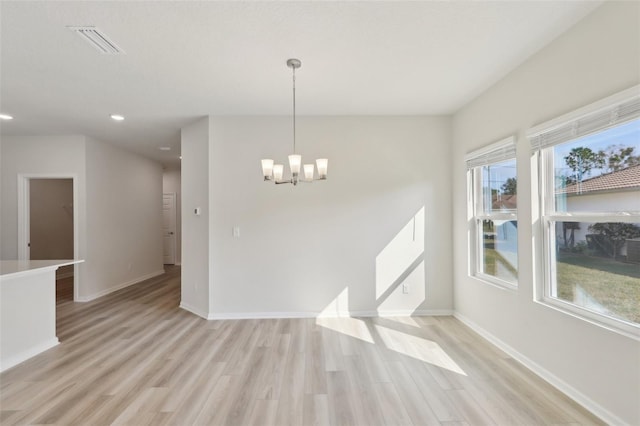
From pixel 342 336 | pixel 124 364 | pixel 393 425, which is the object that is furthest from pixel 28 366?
pixel 393 425

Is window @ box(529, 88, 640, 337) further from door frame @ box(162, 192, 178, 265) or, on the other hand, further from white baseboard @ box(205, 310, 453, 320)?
door frame @ box(162, 192, 178, 265)

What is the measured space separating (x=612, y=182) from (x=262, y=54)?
2.80m

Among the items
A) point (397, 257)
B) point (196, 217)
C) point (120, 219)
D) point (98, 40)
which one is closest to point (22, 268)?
point (196, 217)

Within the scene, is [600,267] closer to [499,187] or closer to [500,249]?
[500,249]

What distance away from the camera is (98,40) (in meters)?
2.33

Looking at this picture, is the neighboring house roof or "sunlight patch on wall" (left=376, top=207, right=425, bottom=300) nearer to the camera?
the neighboring house roof

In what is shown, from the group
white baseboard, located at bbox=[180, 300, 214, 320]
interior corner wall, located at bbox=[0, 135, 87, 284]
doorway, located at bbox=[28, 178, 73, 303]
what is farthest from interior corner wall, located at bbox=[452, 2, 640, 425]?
doorway, located at bbox=[28, 178, 73, 303]

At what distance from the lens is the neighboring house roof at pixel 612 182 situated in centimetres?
195

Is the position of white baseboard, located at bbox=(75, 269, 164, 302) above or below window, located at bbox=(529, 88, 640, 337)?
below

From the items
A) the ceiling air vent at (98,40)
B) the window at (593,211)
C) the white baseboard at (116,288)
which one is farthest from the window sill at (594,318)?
the white baseboard at (116,288)

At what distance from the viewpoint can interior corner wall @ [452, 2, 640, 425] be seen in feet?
6.24

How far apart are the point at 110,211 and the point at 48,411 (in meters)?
4.15

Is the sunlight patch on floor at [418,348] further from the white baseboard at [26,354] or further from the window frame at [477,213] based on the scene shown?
the white baseboard at [26,354]

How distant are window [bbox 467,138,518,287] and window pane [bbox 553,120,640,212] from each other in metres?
0.51
